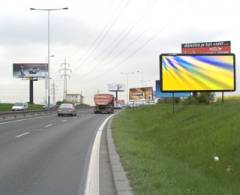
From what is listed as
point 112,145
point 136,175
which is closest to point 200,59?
point 112,145

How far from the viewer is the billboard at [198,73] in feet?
108

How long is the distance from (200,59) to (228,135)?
18.3m

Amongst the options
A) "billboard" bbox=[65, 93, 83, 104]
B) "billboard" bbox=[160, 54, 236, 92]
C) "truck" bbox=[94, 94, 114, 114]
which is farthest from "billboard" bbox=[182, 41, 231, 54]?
"billboard" bbox=[65, 93, 83, 104]

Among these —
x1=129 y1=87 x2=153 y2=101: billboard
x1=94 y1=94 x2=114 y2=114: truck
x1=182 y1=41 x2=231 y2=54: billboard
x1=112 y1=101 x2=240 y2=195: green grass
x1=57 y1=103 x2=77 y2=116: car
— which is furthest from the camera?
x1=129 y1=87 x2=153 y2=101: billboard

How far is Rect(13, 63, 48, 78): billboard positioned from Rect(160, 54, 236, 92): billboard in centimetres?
8804

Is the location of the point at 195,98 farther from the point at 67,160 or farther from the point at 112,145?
the point at 67,160

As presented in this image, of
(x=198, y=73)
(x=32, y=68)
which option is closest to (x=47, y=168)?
(x=198, y=73)

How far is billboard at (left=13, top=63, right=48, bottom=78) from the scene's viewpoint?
391 ft

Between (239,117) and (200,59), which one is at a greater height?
(200,59)

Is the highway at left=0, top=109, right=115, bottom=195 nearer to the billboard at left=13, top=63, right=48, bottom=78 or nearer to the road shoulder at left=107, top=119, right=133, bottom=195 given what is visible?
the road shoulder at left=107, top=119, right=133, bottom=195

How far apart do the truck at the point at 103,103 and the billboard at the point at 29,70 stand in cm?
4112

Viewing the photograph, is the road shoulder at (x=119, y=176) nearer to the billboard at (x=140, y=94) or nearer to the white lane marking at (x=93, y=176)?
Answer: the white lane marking at (x=93, y=176)

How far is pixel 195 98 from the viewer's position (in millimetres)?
40625

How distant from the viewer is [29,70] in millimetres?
119688
